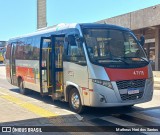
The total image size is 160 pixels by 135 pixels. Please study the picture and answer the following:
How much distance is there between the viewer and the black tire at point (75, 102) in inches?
361

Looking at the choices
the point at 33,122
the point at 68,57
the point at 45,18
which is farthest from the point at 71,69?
the point at 45,18

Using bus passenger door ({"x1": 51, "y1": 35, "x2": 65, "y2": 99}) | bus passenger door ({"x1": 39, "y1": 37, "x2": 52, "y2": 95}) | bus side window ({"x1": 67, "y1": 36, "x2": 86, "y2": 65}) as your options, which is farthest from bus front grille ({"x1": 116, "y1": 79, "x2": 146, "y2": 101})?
bus passenger door ({"x1": 39, "y1": 37, "x2": 52, "y2": 95})

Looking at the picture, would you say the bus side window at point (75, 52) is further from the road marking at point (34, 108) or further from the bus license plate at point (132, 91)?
the road marking at point (34, 108)

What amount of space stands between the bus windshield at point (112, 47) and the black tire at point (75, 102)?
4.50ft

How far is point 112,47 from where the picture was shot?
9.01 metres

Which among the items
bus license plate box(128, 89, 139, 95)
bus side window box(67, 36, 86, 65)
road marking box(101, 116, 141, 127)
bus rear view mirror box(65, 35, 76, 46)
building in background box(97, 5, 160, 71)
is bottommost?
road marking box(101, 116, 141, 127)

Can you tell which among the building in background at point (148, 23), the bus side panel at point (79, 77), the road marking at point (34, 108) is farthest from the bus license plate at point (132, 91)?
the building in background at point (148, 23)

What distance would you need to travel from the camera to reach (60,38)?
10383 mm

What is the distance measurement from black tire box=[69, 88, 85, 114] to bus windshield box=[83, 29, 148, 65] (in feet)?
4.50

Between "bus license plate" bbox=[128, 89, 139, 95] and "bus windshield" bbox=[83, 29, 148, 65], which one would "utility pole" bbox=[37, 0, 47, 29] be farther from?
"bus license plate" bbox=[128, 89, 139, 95]

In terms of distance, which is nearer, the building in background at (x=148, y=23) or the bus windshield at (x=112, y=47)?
the bus windshield at (x=112, y=47)

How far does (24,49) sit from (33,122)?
618 centimetres

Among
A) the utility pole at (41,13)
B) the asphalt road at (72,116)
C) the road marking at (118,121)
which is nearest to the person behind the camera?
the road marking at (118,121)

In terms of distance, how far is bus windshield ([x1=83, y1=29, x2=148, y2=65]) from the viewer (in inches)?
343
